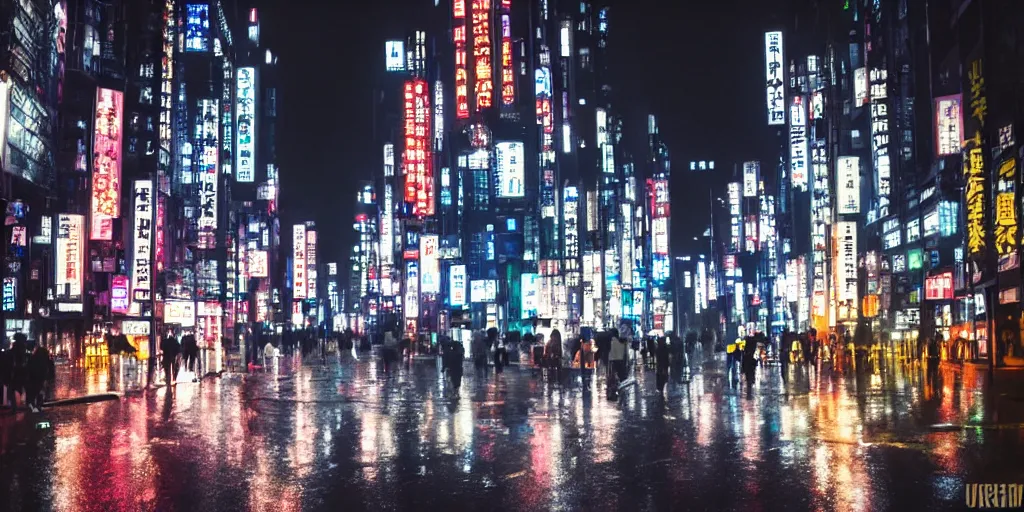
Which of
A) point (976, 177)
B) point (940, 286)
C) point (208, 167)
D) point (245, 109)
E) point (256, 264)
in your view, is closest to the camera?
point (976, 177)

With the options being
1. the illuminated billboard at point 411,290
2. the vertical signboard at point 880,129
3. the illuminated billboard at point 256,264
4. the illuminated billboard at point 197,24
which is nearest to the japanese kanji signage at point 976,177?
the vertical signboard at point 880,129

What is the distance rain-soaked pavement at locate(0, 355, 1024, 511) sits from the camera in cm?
1015

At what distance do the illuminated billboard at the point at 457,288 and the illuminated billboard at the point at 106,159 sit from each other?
3675 cm

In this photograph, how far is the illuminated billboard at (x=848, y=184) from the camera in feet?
189

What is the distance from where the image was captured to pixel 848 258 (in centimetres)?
5866

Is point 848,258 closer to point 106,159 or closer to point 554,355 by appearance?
point 554,355

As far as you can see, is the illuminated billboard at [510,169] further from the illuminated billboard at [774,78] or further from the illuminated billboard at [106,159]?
the illuminated billboard at [106,159]

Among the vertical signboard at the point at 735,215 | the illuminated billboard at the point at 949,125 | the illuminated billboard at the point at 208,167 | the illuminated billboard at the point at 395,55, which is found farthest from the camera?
the illuminated billboard at the point at 395,55

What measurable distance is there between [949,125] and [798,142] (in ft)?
106

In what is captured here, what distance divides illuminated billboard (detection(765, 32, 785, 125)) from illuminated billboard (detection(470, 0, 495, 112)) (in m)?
18.8

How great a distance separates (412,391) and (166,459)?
14.1 meters

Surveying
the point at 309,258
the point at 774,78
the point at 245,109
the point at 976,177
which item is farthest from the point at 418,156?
the point at 976,177

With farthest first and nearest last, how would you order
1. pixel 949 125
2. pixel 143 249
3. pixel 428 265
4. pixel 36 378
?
pixel 428 265 → pixel 143 249 → pixel 949 125 → pixel 36 378

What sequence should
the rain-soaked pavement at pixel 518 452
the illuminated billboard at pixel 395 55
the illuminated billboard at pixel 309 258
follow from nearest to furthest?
the rain-soaked pavement at pixel 518 452 < the illuminated billboard at pixel 309 258 < the illuminated billboard at pixel 395 55
